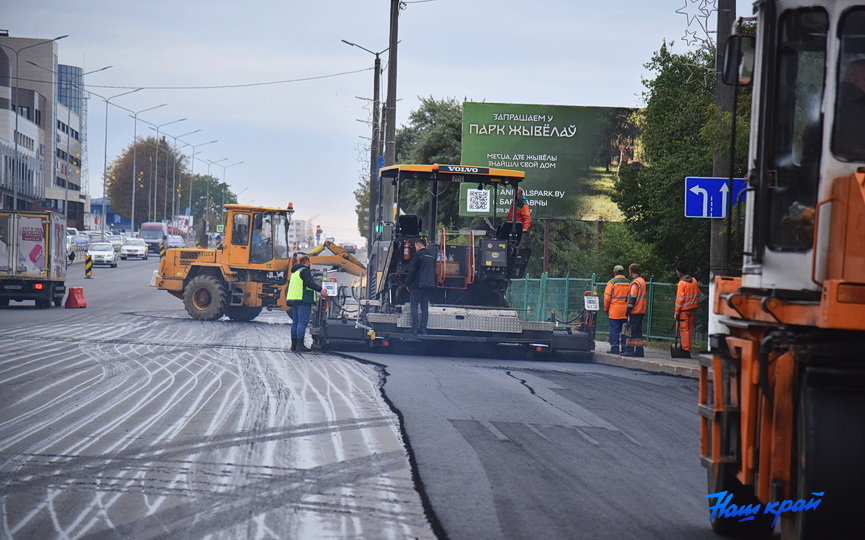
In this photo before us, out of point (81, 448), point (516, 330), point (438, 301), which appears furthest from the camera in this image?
point (438, 301)

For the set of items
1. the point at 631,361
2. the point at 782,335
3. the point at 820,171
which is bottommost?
the point at 631,361

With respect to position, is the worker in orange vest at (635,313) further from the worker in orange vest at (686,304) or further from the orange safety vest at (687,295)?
the orange safety vest at (687,295)

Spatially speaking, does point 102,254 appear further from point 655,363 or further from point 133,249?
point 655,363

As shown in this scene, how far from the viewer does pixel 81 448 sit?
8.22m

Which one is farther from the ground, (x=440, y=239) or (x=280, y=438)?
(x=440, y=239)

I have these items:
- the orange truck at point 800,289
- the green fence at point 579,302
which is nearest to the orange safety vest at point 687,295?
the green fence at point 579,302

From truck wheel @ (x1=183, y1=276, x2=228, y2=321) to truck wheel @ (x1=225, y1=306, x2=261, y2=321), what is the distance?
36 cm

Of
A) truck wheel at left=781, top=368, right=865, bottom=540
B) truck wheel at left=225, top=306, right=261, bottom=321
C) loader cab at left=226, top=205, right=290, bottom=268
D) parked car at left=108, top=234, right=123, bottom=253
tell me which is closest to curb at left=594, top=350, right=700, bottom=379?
loader cab at left=226, top=205, right=290, bottom=268

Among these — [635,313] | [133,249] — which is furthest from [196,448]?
[133,249]

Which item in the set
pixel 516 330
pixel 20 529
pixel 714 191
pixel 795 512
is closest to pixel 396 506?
pixel 20 529

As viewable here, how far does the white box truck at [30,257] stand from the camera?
27.6 metres

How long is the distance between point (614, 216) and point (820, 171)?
27.8 meters

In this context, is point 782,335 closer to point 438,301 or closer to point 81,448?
point 81,448

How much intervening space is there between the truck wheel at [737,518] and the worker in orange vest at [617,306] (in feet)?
44.8
